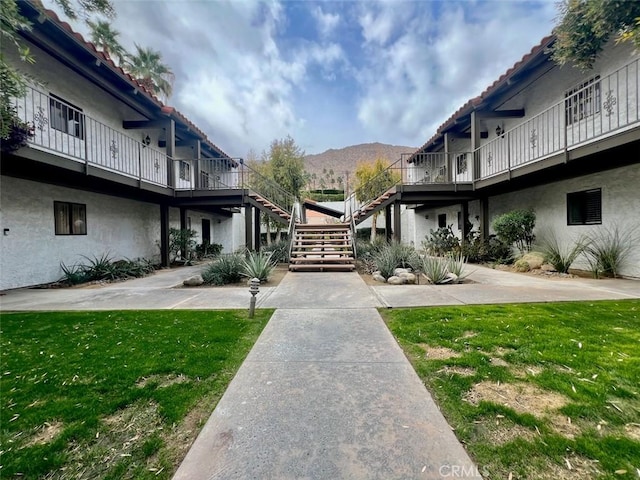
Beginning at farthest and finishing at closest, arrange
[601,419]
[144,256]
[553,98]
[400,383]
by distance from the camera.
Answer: [144,256], [553,98], [400,383], [601,419]

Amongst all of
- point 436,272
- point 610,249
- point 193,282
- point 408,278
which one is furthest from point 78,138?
point 610,249

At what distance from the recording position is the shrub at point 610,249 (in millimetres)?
7324

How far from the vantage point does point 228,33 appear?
13508mm

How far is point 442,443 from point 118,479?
6.41 feet

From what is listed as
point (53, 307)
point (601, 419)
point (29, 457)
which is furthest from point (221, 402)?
point (53, 307)

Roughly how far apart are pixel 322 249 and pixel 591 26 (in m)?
7.91

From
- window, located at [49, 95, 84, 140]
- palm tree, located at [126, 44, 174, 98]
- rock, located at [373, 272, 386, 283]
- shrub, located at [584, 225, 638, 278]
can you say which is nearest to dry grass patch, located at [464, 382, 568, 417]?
rock, located at [373, 272, 386, 283]

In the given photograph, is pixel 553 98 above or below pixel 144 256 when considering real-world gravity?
above

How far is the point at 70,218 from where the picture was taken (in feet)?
29.0

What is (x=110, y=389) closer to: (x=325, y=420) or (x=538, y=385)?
(x=325, y=420)

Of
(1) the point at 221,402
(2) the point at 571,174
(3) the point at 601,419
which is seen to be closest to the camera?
(3) the point at 601,419

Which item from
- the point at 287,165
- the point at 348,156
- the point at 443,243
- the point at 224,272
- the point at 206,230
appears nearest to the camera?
the point at 224,272

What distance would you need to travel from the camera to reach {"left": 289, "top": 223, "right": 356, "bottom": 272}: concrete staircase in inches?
366

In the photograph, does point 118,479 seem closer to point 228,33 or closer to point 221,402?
point 221,402
